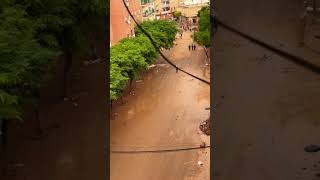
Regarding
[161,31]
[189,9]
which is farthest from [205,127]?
[189,9]

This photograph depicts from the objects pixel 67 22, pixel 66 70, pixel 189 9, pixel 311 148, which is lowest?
pixel 311 148

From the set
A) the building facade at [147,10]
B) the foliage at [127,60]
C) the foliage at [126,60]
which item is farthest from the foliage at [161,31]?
the foliage at [126,60]

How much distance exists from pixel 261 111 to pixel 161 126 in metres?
4.25

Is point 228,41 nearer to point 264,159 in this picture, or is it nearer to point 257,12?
point 257,12

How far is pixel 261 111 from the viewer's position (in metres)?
5.94

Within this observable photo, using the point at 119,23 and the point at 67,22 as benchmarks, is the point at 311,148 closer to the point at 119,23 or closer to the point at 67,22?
the point at 67,22

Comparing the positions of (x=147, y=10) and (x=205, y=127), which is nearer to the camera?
(x=205, y=127)

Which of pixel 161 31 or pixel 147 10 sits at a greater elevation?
pixel 147 10

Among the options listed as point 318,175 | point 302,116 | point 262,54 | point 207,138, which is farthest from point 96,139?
point 318,175

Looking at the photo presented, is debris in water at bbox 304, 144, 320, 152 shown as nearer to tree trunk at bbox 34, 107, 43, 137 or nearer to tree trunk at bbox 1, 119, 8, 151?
tree trunk at bbox 1, 119, 8, 151

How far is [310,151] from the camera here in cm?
490

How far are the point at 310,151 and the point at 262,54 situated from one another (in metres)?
2.41

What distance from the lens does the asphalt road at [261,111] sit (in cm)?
493

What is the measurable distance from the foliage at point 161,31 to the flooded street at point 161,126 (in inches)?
42.0
